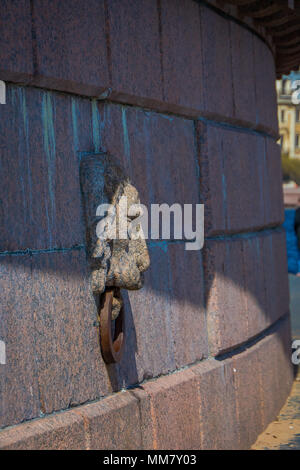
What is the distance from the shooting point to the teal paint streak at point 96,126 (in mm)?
3162

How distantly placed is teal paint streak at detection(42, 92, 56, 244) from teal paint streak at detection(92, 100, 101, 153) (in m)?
0.30

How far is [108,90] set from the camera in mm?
3215

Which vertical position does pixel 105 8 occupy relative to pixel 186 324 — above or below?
above

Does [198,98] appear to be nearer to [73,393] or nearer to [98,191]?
[98,191]

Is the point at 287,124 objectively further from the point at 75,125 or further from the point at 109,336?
the point at 109,336

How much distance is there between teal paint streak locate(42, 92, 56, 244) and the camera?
2850 mm

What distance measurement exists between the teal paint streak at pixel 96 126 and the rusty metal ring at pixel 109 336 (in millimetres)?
606

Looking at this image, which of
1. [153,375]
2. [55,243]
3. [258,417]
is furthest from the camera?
[258,417]

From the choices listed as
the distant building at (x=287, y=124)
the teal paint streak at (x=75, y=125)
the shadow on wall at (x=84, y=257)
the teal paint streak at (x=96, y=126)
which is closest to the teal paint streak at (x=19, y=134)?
the shadow on wall at (x=84, y=257)

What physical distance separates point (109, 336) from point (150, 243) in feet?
2.18


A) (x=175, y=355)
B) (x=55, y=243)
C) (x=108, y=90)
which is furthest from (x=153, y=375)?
(x=108, y=90)

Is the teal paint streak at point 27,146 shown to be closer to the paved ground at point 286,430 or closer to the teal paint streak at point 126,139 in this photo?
the teal paint streak at point 126,139

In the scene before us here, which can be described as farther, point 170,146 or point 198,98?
point 198,98
